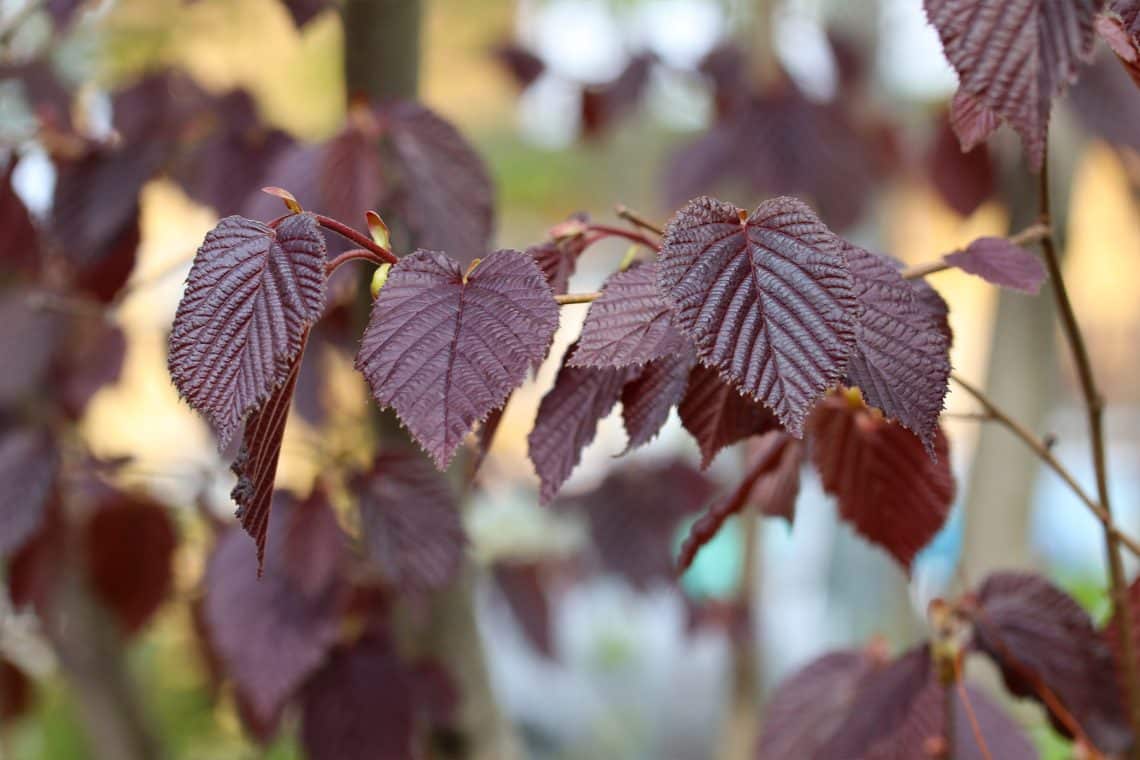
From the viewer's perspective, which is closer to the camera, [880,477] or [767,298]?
Result: [767,298]

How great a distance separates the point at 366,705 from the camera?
2.85 feet

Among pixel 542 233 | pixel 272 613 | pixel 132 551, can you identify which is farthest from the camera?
pixel 542 233

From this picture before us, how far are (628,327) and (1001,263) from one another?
0.21 m

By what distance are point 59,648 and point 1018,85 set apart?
4.73 ft

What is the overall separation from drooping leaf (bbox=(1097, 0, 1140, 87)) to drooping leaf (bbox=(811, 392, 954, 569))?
0.73ft

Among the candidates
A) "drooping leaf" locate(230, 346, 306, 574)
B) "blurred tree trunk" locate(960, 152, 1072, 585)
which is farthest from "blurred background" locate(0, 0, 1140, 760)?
"drooping leaf" locate(230, 346, 306, 574)

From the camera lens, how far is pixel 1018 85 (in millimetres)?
353

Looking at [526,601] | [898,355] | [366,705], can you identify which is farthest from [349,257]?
[526,601]

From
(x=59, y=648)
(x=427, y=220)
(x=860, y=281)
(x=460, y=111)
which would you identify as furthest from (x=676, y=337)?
(x=460, y=111)

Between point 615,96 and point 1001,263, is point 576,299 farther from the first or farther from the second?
point 615,96

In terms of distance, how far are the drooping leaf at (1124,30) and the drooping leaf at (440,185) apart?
41 centimetres

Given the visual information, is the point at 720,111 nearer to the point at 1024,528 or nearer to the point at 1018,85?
the point at 1024,528

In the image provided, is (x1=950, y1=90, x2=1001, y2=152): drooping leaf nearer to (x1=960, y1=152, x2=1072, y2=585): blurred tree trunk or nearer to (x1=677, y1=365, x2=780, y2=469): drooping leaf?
(x1=677, y1=365, x2=780, y2=469): drooping leaf

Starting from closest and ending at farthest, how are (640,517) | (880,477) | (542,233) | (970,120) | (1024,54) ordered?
(1024,54), (970,120), (880,477), (640,517), (542,233)
